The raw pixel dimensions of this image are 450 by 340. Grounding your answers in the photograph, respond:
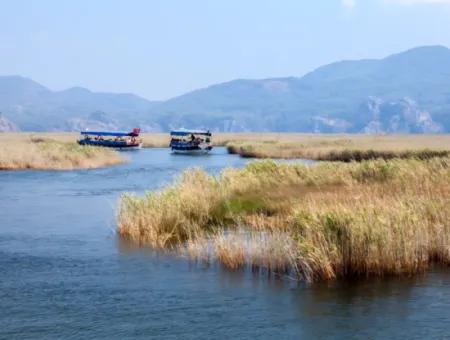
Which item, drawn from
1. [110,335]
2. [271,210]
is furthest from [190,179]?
[110,335]

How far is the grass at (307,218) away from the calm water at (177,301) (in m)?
0.81

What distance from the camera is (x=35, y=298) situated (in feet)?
56.3

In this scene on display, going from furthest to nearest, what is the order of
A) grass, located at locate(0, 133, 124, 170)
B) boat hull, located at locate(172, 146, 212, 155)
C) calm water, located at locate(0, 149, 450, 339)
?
boat hull, located at locate(172, 146, 212, 155) → grass, located at locate(0, 133, 124, 170) → calm water, located at locate(0, 149, 450, 339)

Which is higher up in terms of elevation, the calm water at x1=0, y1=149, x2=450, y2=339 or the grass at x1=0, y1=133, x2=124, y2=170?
the grass at x1=0, y1=133, x2=124, y2=170

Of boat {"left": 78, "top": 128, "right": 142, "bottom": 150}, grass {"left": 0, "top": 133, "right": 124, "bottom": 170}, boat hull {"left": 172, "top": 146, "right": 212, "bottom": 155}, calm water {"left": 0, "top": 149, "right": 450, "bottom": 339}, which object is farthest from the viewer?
boat {"left": 78, "top": 128, "right": 142, "bottom": 150}

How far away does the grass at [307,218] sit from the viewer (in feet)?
61.7

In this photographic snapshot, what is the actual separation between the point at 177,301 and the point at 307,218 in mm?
5154

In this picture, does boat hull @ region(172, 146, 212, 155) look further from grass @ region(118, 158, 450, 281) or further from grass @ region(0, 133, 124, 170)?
grass @ region(118, 158, 450, 281)

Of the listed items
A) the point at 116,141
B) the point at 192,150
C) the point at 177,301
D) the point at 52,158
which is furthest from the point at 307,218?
the point at 116,141

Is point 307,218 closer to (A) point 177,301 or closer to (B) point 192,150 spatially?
(A) point 177,301

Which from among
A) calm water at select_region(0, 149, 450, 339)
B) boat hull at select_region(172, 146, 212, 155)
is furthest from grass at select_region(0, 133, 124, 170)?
calm water at select_region(0, 149, 450, 339)

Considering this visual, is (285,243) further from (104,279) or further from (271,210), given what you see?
(271,210)

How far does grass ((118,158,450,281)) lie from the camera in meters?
18.8

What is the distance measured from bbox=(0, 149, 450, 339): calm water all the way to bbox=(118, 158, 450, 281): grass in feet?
2.67
